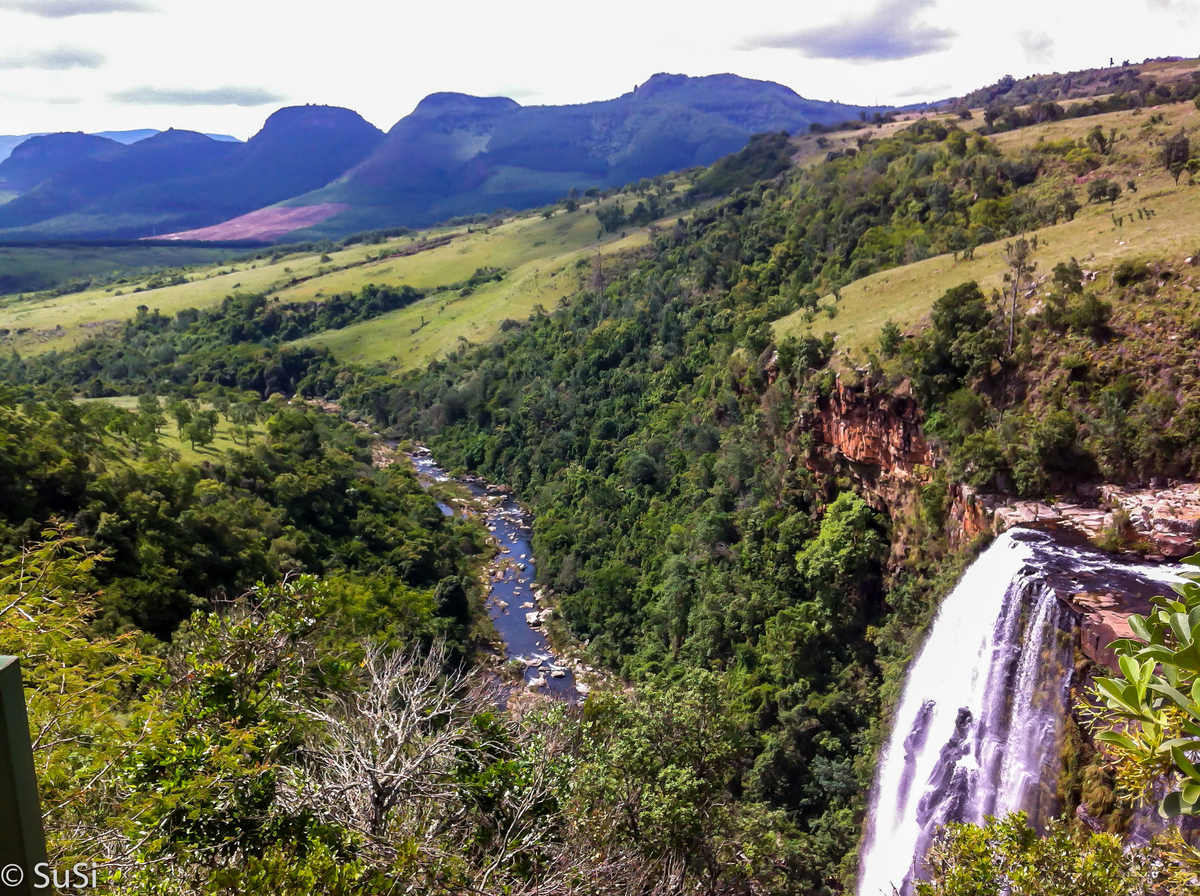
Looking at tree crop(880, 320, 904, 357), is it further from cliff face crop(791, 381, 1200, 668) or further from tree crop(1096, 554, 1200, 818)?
tree crop(1096, 554, 1200, 818)

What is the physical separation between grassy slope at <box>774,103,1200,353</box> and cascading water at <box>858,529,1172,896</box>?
13615mm

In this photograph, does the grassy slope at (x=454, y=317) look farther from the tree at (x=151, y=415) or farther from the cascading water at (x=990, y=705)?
the cascading water at (x=990, y=705)

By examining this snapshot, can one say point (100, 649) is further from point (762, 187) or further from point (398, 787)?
point (762, 187)

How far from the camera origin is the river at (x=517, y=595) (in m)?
41.7

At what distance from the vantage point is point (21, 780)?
131 inches

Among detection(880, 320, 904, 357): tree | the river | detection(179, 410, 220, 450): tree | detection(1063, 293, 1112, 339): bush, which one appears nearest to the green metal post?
→ the river

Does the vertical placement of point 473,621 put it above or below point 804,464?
below

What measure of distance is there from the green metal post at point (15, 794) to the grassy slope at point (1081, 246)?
1245 inches

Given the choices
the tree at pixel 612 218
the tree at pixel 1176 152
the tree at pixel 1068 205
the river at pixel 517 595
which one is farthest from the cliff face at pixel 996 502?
the tree at pixel 612 218

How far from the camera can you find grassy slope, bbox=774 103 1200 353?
28078mm

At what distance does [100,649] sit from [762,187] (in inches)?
3250

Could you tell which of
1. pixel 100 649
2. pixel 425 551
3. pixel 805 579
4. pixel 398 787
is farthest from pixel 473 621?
pixel 100 649

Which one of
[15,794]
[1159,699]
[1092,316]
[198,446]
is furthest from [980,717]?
[198,446]

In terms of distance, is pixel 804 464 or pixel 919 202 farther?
pixel 919 202
